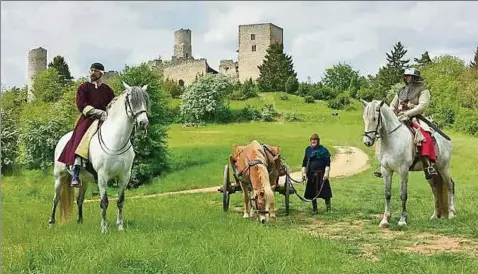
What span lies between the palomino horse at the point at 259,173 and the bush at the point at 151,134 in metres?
17.0

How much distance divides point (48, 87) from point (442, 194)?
213 ft

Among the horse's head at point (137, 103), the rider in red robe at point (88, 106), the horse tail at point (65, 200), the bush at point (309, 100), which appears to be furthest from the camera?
the bush at point (309, 100)

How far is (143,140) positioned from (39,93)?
46743 mm

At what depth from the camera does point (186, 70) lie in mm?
88750

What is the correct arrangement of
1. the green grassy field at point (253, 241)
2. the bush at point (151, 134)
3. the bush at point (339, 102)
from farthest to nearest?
the bush at point (339, 102) < the bush at point (151, 134) < the green grassy field at point (253, 241)

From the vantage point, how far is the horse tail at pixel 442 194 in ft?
39.1

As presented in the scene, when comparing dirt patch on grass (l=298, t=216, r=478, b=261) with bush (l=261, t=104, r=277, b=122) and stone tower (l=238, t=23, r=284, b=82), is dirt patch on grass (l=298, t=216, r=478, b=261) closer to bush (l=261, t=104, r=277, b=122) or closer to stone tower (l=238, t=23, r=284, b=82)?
bush (l=261, t=104, r=277, b=122)

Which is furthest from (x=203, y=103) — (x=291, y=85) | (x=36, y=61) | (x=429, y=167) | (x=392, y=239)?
(x=392, y=239)

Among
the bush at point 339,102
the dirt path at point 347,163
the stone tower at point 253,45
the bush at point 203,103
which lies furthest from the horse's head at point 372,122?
the stone tower at point 253,45

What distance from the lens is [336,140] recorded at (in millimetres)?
42156

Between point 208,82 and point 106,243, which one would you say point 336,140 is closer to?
point 208,82

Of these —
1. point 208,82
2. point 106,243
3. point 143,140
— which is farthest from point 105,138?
point 208,82

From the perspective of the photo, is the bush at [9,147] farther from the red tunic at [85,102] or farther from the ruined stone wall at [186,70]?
the ruined stone wall at [186,70]

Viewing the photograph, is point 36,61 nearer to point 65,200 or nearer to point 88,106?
point 65,200
